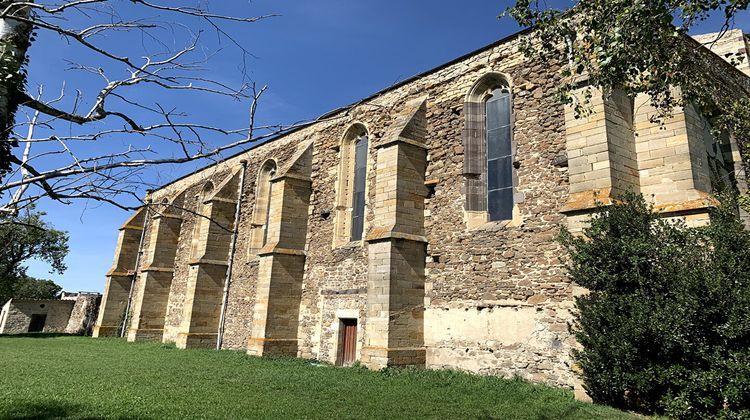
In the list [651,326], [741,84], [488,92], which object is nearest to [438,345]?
[651,326]

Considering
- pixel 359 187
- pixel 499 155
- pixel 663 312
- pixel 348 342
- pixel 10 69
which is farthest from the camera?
pixel 359 187

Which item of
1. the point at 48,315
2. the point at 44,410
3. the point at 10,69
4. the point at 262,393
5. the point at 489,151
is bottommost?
the point at 44,410

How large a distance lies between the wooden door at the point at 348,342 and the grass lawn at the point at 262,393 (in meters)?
1.29

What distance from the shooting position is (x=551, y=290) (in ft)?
29.2

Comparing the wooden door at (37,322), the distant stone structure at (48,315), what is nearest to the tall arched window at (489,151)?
the distant stone structure at (48,315)

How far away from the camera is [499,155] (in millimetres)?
10844

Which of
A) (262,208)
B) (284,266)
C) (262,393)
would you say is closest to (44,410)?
(262,393)

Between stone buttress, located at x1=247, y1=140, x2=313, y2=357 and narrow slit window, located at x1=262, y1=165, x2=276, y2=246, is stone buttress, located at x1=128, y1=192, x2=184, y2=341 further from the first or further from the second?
stone buttress, located at x1=247, y1=140, x2=313, y2=357

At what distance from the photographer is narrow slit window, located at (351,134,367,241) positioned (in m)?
13.9

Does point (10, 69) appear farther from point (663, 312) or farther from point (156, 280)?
point (156, 280)

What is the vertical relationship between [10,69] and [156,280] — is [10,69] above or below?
below

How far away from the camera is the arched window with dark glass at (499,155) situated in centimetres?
1050

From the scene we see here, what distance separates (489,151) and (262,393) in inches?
289

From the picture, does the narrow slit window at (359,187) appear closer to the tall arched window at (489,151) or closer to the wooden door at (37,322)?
the tall arched window at (489,151)
